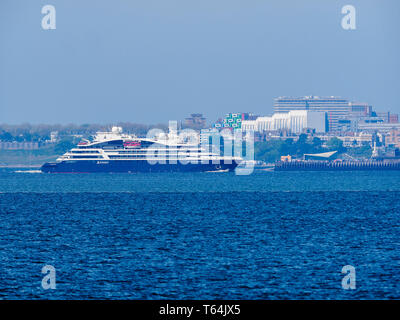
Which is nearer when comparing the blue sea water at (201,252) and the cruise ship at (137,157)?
the blue sea water at (201,252)

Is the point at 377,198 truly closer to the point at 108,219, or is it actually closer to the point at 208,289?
the point at 108,219

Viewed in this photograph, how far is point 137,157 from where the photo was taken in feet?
577

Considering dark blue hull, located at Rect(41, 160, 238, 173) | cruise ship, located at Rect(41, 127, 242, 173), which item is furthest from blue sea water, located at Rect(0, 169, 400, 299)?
cruise ship, located at Rect(41, 127, 242, 173)

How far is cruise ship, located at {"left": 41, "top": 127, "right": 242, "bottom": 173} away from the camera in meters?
174

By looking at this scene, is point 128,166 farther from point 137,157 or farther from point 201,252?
point 201,252

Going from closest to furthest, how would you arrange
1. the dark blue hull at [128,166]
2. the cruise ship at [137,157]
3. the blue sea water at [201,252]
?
the blue sea water at [201,252], the dark blue hull at [128,166], the cruise ship at [137,157]

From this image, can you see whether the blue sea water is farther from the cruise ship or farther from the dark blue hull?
the cruise ship

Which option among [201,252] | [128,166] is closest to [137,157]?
[128,166]

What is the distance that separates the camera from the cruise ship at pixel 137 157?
174 meters

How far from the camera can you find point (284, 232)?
4556cm

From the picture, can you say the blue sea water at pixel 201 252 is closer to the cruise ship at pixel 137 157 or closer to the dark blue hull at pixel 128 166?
the dark blue hull at pixel 128 166

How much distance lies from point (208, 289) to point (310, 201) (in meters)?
52.2

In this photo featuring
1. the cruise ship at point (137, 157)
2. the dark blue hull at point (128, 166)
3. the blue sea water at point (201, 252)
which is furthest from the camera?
the cruise ship at point (137, 157)

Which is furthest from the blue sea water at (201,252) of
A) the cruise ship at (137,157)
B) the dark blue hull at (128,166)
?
the cruise ship at (137,157)
